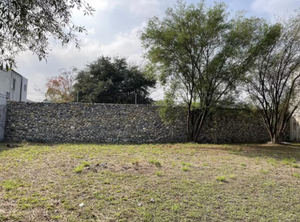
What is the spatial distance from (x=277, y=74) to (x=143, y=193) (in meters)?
9.55

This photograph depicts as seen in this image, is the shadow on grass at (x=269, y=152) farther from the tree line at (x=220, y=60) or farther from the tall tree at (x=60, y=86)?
the tall tree at (x=60, y=86)

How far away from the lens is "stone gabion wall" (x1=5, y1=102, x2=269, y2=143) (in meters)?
9.89

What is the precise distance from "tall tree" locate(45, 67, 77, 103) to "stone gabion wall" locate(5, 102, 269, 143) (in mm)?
11721

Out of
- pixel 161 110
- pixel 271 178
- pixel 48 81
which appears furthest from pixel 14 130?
pixel 48 81

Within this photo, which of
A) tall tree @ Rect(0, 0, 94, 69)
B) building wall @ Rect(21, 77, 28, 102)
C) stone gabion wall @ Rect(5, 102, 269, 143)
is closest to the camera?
tall tree @ Rect(0, 0, 94, 69)

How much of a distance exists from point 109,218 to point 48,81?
22.0 metres

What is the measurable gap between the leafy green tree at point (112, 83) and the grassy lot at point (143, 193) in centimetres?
1308

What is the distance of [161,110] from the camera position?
1059 cm

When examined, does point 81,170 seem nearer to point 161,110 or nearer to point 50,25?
point 50,25

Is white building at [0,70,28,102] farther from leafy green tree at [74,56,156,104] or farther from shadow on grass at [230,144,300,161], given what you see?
shadow on grass at [230,144,300,161]

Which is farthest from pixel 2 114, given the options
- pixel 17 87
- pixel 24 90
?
pixel 24 90

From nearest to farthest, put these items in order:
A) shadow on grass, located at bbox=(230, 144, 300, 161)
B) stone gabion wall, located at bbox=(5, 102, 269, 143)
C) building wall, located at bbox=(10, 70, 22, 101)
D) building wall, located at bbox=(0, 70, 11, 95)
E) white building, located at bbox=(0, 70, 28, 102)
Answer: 1. shadow on grass, located at bbox=(230, 144, 300, 161)
2. building wall, located at bbox=(0, 70, 11, 95)
3. stone gabion wall, located at bbox=(5, 102, 269, 143)
4. white building, located at bbox=(0, 70, 28, 102)
5. building wall, located at bbox=(10, 70, 22, 101)

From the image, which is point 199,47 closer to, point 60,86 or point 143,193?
point 143,193

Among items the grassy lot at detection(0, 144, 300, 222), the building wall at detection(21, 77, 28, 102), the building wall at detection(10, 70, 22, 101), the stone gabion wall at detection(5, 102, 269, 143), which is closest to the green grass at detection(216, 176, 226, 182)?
the grassy lot at detection(0, 144, 300, 222)
